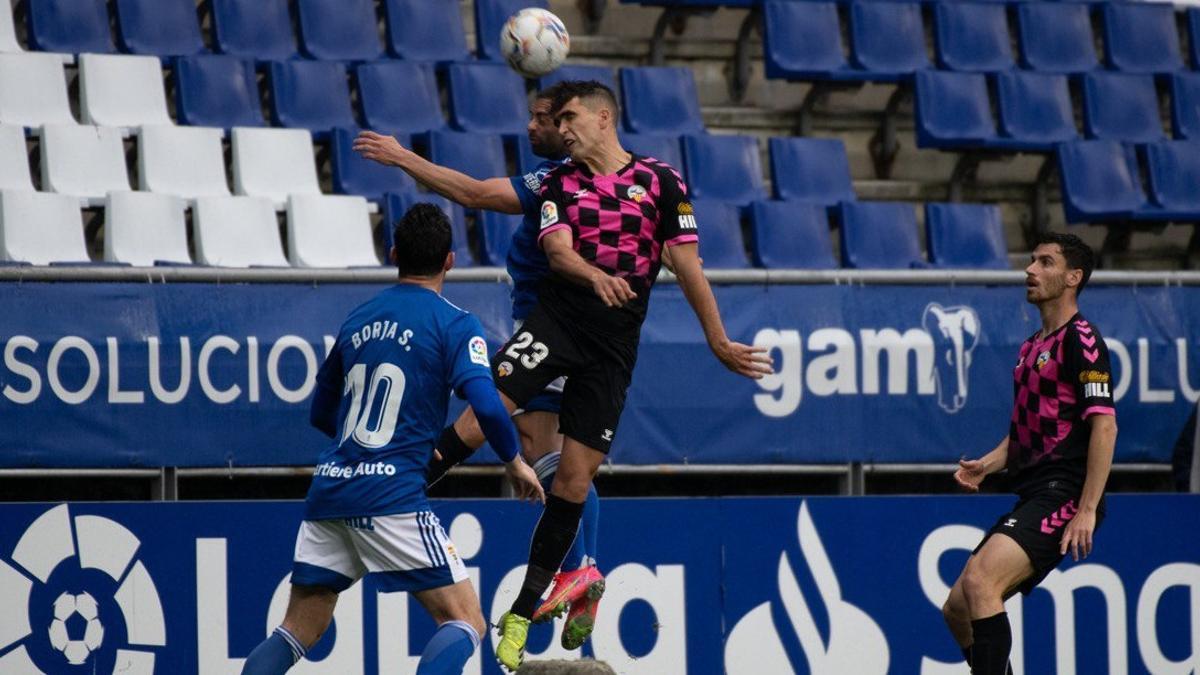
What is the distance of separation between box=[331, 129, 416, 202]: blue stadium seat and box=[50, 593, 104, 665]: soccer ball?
13.1 ft

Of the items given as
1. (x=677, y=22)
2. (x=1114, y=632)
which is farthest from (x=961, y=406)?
(x=677, y=22)

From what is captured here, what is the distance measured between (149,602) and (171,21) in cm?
509

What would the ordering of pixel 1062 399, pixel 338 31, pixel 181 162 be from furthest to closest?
pixel 338 31
pixel 181 162
pixel 1062 399

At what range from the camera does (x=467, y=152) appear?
12203 mm

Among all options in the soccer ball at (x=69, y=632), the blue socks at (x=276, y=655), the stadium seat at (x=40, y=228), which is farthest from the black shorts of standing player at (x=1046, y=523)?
the stadium seat at (x=40, y=228)

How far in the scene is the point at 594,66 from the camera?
13.2 metres

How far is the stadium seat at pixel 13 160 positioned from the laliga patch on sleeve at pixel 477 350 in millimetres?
5171

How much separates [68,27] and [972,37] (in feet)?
22.5

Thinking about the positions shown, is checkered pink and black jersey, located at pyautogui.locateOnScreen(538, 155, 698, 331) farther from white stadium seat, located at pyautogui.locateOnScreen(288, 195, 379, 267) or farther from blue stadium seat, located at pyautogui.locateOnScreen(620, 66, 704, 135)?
blue stadium seat, located at pyautogui.locateOnScreen(620, 66, 704, 135)

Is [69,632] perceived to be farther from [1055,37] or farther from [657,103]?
[1055,37]

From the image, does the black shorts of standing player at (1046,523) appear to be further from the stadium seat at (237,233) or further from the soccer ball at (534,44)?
the stadium seat at (237,233)

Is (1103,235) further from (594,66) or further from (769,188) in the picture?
(594,66)

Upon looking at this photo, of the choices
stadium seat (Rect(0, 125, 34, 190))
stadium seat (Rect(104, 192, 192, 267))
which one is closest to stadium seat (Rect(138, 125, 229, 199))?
stadium seat (Rect(104, 192, 192, 267))

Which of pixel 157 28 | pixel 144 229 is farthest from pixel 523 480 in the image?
pixel 157 28
